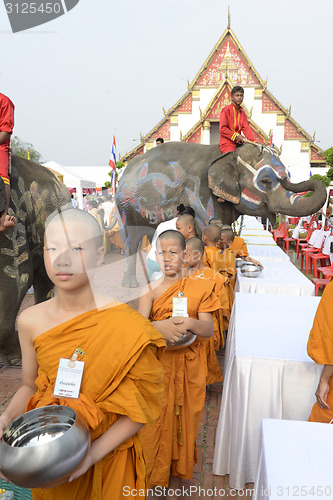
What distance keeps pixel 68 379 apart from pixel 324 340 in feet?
4.24

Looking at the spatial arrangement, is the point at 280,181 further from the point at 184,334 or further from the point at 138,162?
the point at 184,334

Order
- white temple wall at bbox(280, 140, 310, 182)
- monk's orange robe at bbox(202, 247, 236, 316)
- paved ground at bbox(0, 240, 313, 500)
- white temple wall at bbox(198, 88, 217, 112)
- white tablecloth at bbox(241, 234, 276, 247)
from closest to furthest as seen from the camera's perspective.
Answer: paved ground at bbox(0, 240, 313, 500) < monk's orange robe at bbox(202, 247, 236, 316) < white tablecloth at bbox(241, 234, 276, 247) < white temple wall at bbox(280, 140, 310, 182) < white temple wall at bbox(198, 88, 217, 112)

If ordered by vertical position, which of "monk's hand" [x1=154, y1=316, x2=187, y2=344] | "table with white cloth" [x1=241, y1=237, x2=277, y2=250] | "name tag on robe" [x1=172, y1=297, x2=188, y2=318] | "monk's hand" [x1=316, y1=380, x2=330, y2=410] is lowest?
"table with white cloth" [x1=241, y1=237, x2=277, y2=250]

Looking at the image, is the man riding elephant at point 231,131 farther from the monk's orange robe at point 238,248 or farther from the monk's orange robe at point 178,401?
the monk's orange robe at point 178,401

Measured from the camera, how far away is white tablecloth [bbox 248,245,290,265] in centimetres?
584

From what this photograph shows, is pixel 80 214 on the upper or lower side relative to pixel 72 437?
upper

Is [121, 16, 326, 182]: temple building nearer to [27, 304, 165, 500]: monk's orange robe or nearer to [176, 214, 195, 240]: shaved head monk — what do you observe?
[176, 214, 195, 240]: shaved head monk

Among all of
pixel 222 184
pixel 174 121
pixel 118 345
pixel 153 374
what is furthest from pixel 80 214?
pixel 174 121

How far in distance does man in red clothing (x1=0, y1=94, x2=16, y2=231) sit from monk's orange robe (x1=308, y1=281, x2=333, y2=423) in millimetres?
2284

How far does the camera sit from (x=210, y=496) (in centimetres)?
240

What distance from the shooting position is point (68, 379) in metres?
1.28

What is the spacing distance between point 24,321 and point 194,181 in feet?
14.3

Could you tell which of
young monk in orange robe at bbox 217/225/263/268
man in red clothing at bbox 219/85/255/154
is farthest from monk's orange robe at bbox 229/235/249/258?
man in red clothing at bbox 219/85/255/154

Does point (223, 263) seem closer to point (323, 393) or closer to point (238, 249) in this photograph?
point (238, 249)
